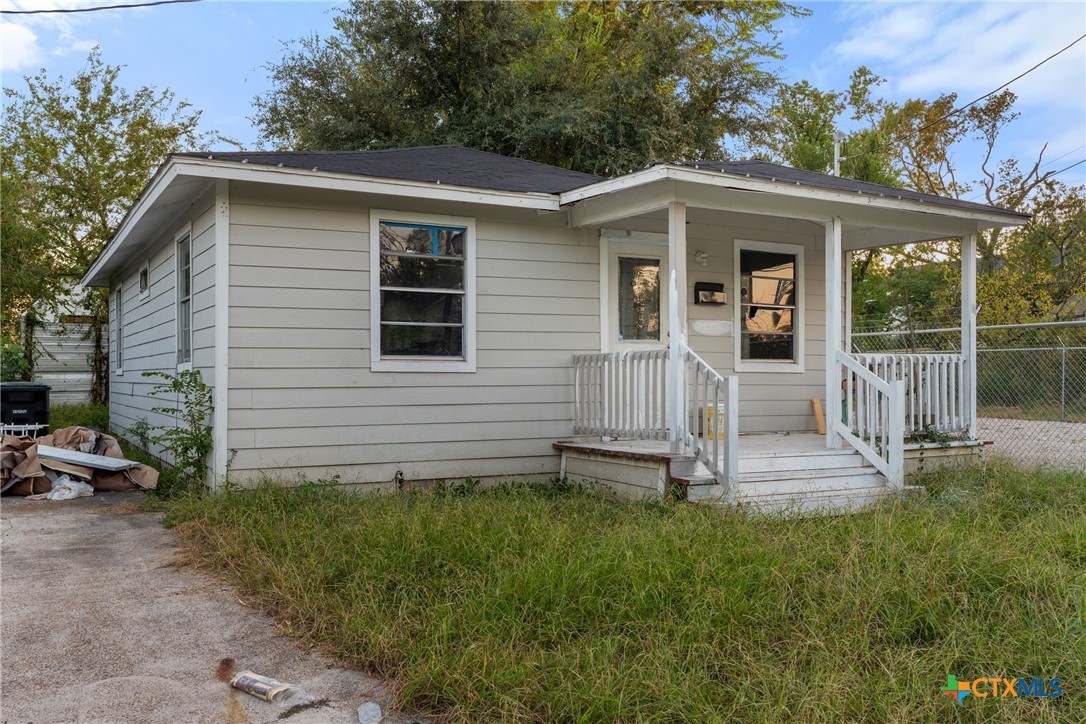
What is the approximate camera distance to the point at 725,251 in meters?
8.34

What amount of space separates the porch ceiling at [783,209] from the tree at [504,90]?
8.50m

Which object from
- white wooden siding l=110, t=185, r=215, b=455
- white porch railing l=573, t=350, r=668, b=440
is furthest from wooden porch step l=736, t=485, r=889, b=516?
white wooden siding l=110, t=185, r=215, b=455

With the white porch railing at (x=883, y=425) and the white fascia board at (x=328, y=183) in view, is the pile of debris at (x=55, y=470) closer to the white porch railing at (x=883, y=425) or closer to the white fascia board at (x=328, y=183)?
the white fascia board at (x=328, y=183)

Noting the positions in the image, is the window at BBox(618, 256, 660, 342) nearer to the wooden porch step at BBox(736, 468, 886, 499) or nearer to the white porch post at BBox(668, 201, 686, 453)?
the white porch post at BBox(668, 201, 686, 453)

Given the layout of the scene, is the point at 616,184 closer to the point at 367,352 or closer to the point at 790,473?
the point at 367,352

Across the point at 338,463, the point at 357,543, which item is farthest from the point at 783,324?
the point at 357,543

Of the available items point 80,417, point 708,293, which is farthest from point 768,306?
point 80,417

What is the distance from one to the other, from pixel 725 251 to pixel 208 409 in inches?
205

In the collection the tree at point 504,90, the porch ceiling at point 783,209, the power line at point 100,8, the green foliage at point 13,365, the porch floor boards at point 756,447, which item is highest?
the tree at point 504,90

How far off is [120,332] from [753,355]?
9478 millimetres

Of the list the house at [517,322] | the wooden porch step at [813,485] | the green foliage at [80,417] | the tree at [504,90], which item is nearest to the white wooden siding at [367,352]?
the house at [517,322]

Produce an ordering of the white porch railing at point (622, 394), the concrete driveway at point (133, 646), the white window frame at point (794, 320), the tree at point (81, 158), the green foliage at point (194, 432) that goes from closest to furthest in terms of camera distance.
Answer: the concrete driveway at point (133, 646) → the green foliage at point (194, 432) → the white porch railing at point (622, 394) → the white window frame at point (794, 320) → the tree at point (81, 158)

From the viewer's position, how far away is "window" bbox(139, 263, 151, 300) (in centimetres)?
966

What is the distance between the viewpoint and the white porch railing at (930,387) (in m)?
7.52
